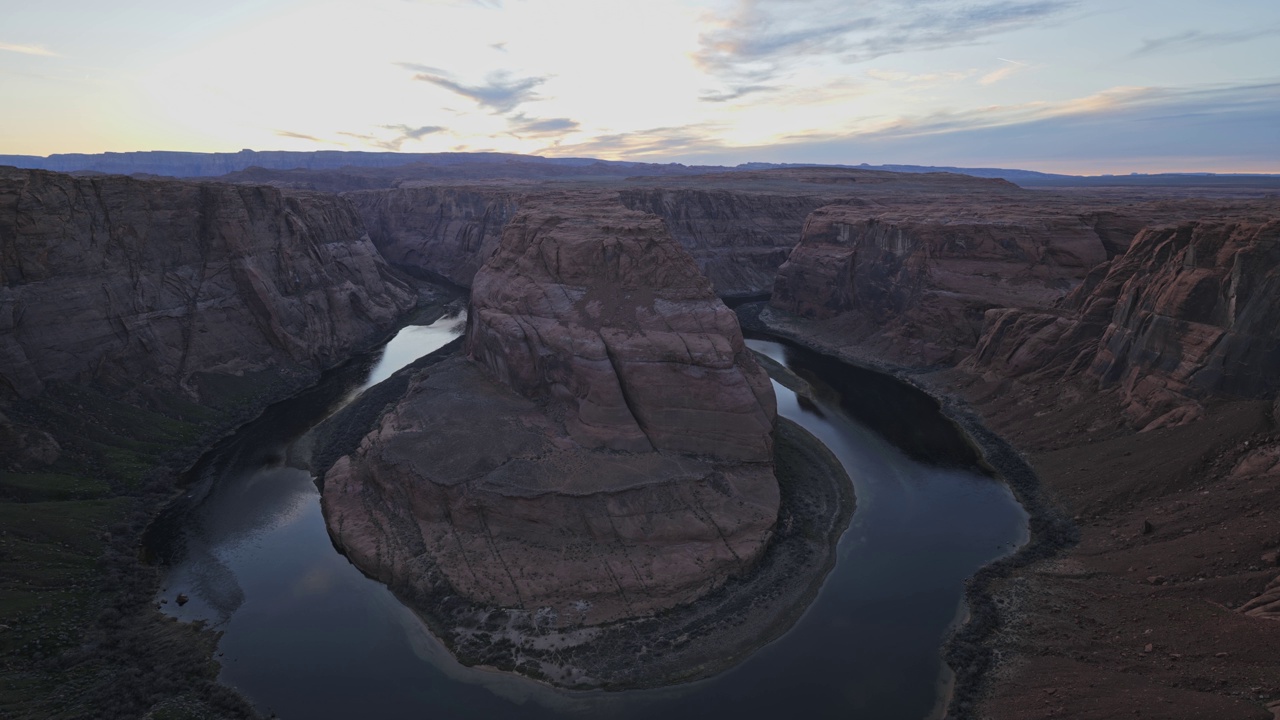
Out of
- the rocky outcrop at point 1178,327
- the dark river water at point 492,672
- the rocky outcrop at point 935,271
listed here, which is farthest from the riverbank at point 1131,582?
the rocky outcrop at point 935,271

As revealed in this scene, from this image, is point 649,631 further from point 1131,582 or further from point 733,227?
point 733,227

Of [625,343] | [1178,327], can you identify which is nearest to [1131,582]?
[1178,327]

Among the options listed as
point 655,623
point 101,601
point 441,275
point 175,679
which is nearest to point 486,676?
point 655,623

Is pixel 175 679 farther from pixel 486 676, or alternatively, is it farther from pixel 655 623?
pixel 655 623

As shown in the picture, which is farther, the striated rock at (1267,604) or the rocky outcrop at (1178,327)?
the rocky outcrop at (1178,327)

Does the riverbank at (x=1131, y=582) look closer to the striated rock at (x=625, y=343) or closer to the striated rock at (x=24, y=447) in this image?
the striated rock at (x=625, y=343)

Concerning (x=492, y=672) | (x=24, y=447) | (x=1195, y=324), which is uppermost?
(x=1195, y=324)
